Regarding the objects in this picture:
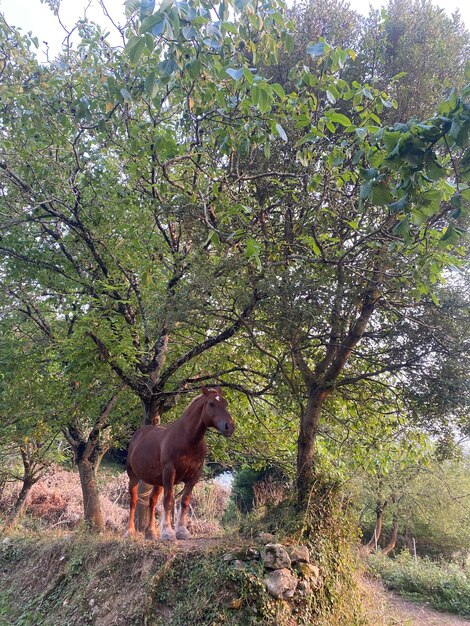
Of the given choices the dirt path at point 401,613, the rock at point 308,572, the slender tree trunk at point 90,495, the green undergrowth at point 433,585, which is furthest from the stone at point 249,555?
the green undergrowth at point 433,585

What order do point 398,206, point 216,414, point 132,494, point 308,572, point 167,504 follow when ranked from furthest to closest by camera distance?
point 132,494 → point 167,504 → point 216,414 → point 308,572 → point 398,206

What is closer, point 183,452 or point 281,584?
point 281,584

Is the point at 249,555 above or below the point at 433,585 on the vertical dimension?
above

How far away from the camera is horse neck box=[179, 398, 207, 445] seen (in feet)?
18.7

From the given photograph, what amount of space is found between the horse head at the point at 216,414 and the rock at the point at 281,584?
5.32 feet

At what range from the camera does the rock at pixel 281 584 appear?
4707 mm

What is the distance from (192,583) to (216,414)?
6.47 ft

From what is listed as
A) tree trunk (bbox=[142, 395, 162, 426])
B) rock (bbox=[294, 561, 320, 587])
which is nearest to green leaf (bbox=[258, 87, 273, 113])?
rock (bbox=[294, 561, 320, 587])

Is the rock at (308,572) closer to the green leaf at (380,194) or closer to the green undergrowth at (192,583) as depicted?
the green undergrowth at (192,583)

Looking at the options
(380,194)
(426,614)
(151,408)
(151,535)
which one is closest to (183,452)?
(151,535)

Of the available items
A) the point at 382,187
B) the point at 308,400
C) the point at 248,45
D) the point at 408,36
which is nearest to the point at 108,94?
the point at 248,45

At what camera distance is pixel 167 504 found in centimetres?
571

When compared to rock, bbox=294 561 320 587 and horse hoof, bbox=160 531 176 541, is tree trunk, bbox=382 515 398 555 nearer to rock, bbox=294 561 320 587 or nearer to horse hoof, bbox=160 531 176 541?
rock, bbox=294 561 320 587

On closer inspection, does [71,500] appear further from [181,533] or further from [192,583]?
[192,583]
